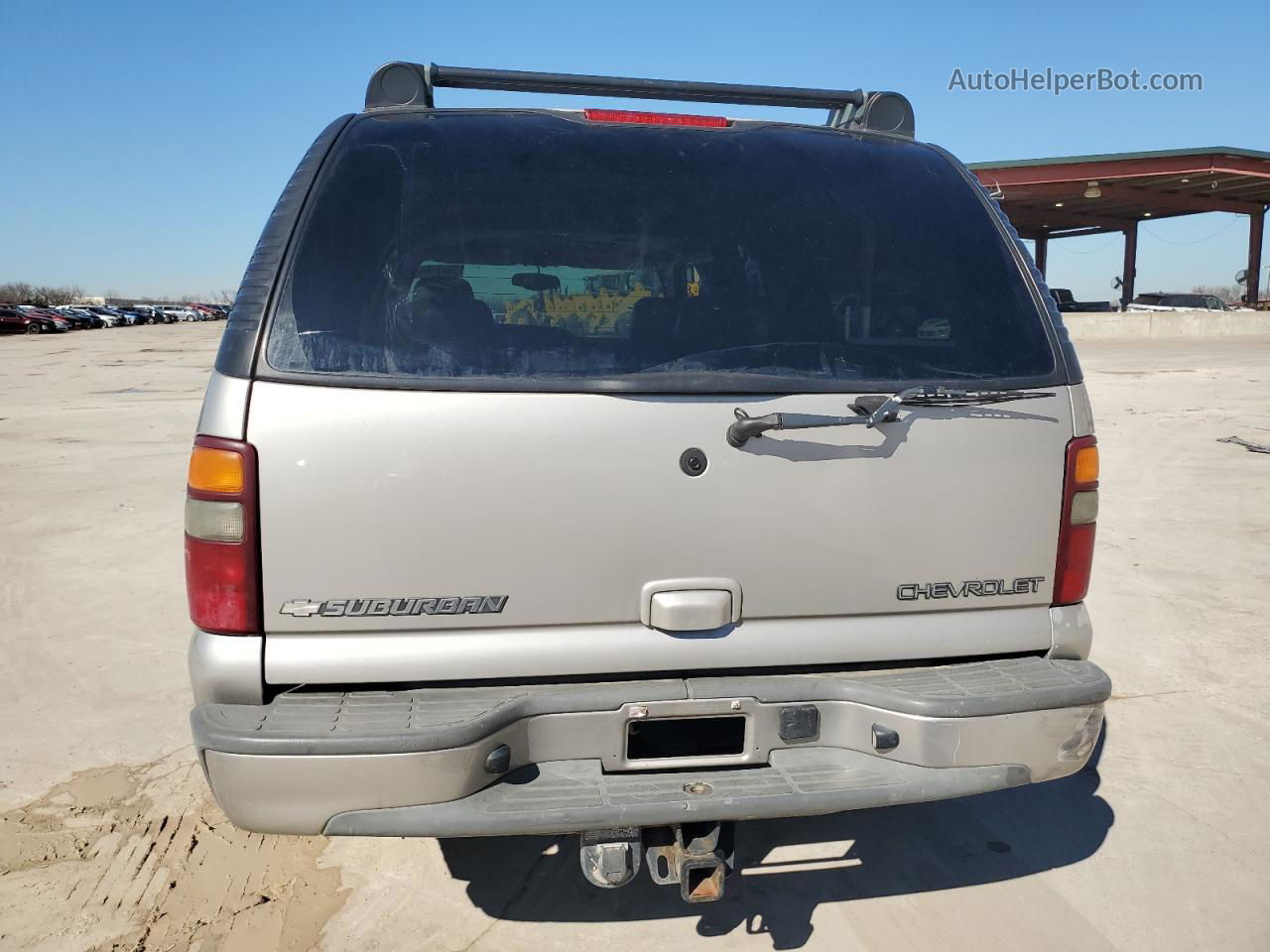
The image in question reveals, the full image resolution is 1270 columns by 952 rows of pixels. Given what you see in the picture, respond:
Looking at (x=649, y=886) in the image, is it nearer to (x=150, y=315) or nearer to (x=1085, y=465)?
(x=1085, y=465)

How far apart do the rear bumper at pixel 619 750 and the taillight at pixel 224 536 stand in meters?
0.23

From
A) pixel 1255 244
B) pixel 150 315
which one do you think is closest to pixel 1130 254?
pixel 1255 244

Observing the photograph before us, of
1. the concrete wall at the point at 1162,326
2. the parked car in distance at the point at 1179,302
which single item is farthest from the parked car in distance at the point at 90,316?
the parked car in distance at the point at 1179,302

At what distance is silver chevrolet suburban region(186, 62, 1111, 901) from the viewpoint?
228 cm

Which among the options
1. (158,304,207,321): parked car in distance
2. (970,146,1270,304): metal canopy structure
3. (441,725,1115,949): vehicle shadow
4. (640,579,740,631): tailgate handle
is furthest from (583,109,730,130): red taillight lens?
(158,304,207,321): parked car in distance

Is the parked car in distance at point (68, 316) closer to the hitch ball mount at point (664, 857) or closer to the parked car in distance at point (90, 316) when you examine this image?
the parked car in distance at point (90, 316)

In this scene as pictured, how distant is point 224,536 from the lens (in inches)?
90.2

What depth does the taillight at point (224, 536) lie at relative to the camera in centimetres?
226

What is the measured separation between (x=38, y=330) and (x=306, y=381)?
192 ft

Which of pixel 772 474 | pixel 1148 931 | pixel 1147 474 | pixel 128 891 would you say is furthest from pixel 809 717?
pixel 1147 474

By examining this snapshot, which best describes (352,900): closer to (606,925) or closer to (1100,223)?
(606,925)

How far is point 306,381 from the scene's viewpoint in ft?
7.49

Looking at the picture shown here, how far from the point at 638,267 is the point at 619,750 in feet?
4.17

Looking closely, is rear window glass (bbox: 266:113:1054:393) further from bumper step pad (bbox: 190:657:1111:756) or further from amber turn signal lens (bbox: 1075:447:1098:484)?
bumper step pad (bbox: 190:657:1111:756)
